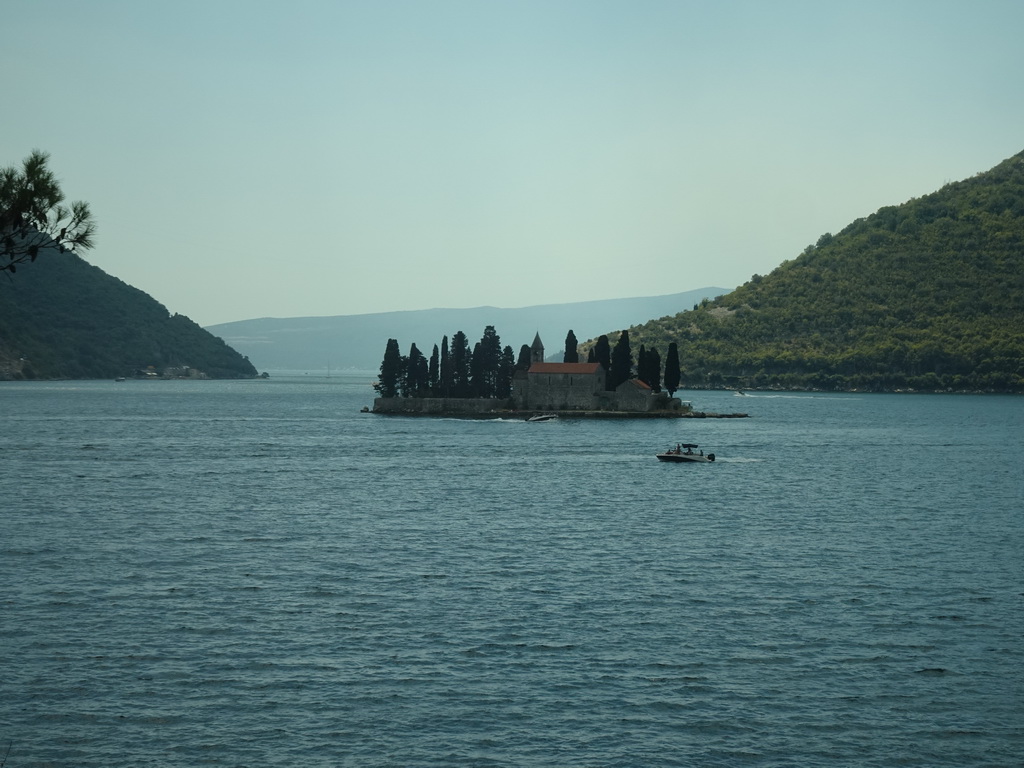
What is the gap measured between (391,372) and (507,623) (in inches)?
5226

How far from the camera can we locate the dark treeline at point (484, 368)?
157375mm

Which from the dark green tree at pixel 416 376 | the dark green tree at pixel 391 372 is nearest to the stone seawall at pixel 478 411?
the dark green tree at pixel 391 372

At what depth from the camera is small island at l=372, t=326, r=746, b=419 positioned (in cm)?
15550

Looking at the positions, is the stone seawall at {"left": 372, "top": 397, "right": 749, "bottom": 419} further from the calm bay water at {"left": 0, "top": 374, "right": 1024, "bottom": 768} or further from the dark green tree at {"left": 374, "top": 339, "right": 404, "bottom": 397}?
the calm bay water at {"left": 0, "top": 374, "right": 1024, "bottom": 768}

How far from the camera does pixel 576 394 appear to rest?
6147 inches

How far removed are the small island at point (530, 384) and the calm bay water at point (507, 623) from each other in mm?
76411

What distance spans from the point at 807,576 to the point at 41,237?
112 ft

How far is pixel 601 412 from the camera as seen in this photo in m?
155

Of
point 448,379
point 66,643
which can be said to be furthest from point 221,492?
point 448,379

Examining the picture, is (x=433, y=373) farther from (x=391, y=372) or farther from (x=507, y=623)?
(x=507, y=623)

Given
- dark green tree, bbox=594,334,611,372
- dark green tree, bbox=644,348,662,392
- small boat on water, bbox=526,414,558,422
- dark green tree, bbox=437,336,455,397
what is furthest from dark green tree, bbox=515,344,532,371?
dark green tree, bbox=644,348,662,392

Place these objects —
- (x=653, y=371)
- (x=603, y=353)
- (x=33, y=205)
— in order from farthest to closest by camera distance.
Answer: (x=653, y=371) < (x=603, y=353) < (x=33, y=205)

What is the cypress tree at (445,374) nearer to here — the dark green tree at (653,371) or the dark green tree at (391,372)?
the dark green tree at (391,372)

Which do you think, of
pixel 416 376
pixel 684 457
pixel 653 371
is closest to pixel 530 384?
pixel 416 376
